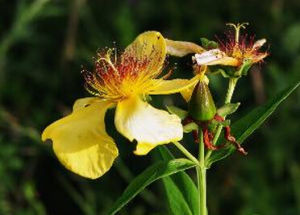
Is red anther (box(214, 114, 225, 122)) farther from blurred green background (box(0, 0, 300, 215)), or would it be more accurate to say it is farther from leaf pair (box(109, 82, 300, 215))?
blurred green background (box(0, 0, 300, 215))

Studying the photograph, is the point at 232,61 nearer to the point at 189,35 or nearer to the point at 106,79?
the point at 106,79

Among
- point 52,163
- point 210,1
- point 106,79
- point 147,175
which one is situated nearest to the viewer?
point 147,175

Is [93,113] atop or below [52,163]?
atop

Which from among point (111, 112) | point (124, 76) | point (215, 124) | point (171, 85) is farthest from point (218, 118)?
point (111, 112)

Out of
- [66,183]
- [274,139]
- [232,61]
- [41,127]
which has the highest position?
[232,61]

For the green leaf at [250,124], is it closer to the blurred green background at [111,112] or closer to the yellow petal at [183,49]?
the yellow petal at [183,49]

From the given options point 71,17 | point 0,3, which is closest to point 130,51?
point 71,17

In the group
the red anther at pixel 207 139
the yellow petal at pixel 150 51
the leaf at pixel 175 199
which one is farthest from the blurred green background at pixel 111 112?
the red anther at pixel 207 139
